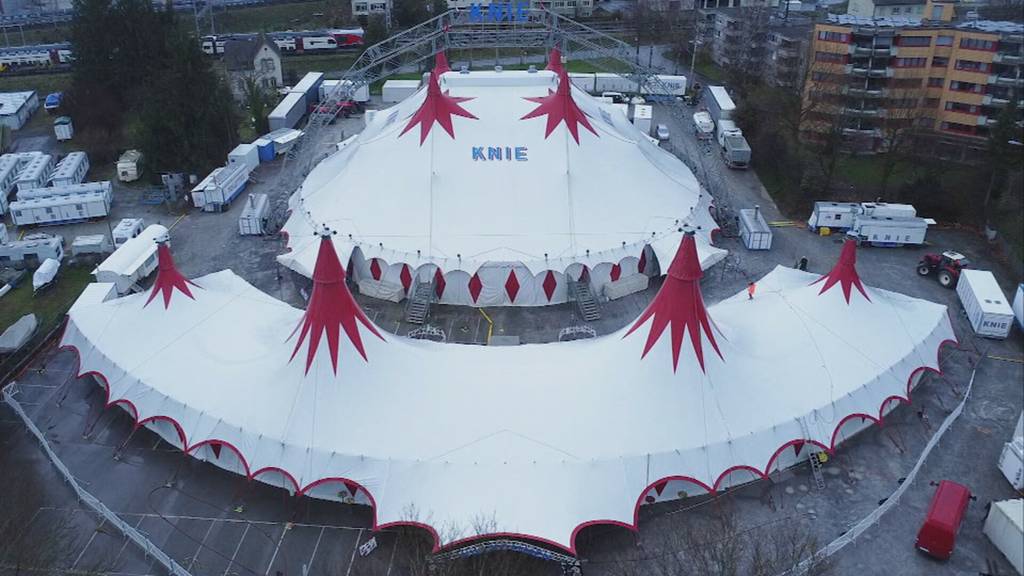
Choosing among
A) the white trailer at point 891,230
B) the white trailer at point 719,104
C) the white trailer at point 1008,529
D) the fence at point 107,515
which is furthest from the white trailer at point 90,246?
the white trailer at point 719,104

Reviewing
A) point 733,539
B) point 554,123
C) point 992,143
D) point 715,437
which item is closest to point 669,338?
point 715,437

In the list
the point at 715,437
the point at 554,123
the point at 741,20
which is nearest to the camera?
the point at 715,437

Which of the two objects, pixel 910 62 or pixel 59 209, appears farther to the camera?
pixel 910 62

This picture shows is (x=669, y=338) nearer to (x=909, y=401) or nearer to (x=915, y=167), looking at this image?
(x=909, y=401)

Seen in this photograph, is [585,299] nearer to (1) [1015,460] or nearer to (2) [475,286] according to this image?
(2) [475,286]

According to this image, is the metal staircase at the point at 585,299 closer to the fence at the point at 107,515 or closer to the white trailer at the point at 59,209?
the fence at the point at 107,515

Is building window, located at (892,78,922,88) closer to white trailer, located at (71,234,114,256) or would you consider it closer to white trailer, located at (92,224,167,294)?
white trailer, located at (92,224,167,294)

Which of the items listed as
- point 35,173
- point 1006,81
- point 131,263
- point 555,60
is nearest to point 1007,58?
point 1006,81

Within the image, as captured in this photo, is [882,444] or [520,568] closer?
[520,568]
